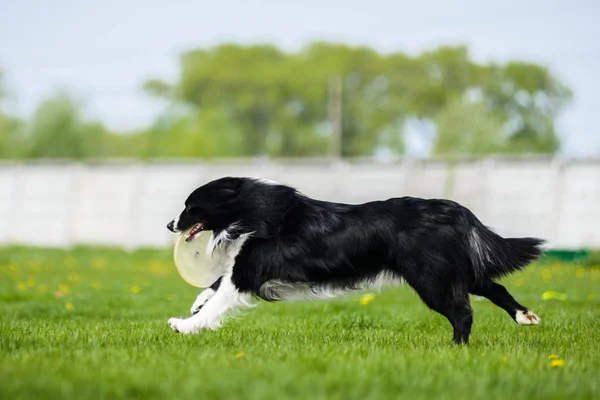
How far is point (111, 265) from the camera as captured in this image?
1680 cm

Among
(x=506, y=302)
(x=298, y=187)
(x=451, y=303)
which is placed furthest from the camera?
(x=298, y=187)

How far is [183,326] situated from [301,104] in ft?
158

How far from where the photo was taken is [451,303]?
5676mm

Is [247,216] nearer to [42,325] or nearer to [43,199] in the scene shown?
[42,325]

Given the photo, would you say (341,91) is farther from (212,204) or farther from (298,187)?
(212,204)

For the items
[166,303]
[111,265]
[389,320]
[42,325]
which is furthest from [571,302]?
[111,265]

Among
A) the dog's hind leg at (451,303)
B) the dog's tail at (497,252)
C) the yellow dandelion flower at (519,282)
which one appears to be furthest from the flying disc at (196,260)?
the yellow dandelion flower at (519,282)

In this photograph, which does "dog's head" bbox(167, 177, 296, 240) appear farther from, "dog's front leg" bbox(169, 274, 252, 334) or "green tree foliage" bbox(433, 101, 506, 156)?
"green tree foliage" bbox(433, 101, 506, 156)

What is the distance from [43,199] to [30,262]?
7.14m

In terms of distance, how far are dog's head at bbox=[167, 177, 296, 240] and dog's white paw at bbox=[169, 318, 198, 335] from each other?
77cm

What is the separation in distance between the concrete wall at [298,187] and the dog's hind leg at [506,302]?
529 inches

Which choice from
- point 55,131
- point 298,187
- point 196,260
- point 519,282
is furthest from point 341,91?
point 196,260

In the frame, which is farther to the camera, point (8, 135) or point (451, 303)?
point (8, 135)

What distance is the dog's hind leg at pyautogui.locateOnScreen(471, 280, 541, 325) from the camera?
19.5ft
